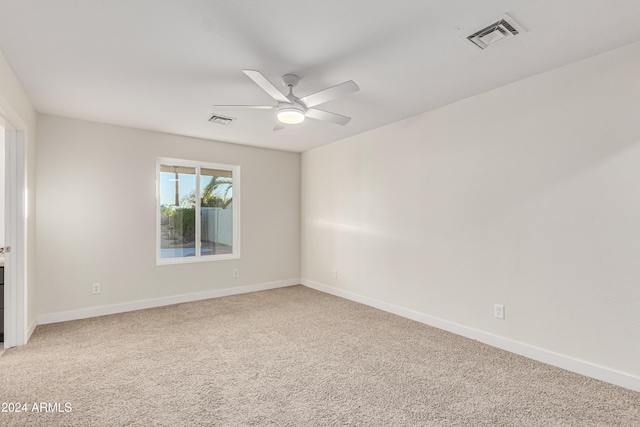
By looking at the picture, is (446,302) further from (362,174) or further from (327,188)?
(327,188)

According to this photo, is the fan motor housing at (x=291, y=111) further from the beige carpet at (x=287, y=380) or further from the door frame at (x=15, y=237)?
the door frame at (x=15, y=237)

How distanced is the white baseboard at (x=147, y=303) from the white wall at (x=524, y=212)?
1777 mm

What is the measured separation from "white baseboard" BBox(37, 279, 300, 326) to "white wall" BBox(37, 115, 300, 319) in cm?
6

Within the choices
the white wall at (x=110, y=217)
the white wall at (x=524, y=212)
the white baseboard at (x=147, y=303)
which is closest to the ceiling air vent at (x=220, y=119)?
the white wall at (x=110, y=217)

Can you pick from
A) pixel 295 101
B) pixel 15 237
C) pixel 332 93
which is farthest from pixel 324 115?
pixel 15 237

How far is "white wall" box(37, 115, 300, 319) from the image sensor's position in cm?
384

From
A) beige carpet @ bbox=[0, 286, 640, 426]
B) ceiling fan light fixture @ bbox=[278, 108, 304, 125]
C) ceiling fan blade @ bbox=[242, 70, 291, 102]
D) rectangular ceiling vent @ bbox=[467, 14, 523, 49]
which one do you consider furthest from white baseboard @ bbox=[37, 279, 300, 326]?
rectangular ceiling vent @ bbox=[467, 14, 523, 49]

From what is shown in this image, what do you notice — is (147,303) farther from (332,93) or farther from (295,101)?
(332,93)

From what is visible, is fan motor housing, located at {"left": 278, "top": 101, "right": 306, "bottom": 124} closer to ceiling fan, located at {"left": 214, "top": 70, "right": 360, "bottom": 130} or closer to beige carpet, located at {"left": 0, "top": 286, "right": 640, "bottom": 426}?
ceiling fan, located at {"left": 214, "top": 70, "right": 360, "bottom": 130}

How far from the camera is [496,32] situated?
86.1 inches

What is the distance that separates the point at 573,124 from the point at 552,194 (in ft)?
1.85

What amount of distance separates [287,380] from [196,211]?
3.25 meters

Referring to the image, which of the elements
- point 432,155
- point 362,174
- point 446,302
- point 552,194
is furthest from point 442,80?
point 446,302

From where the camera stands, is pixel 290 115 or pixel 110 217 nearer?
pixel 290 115
